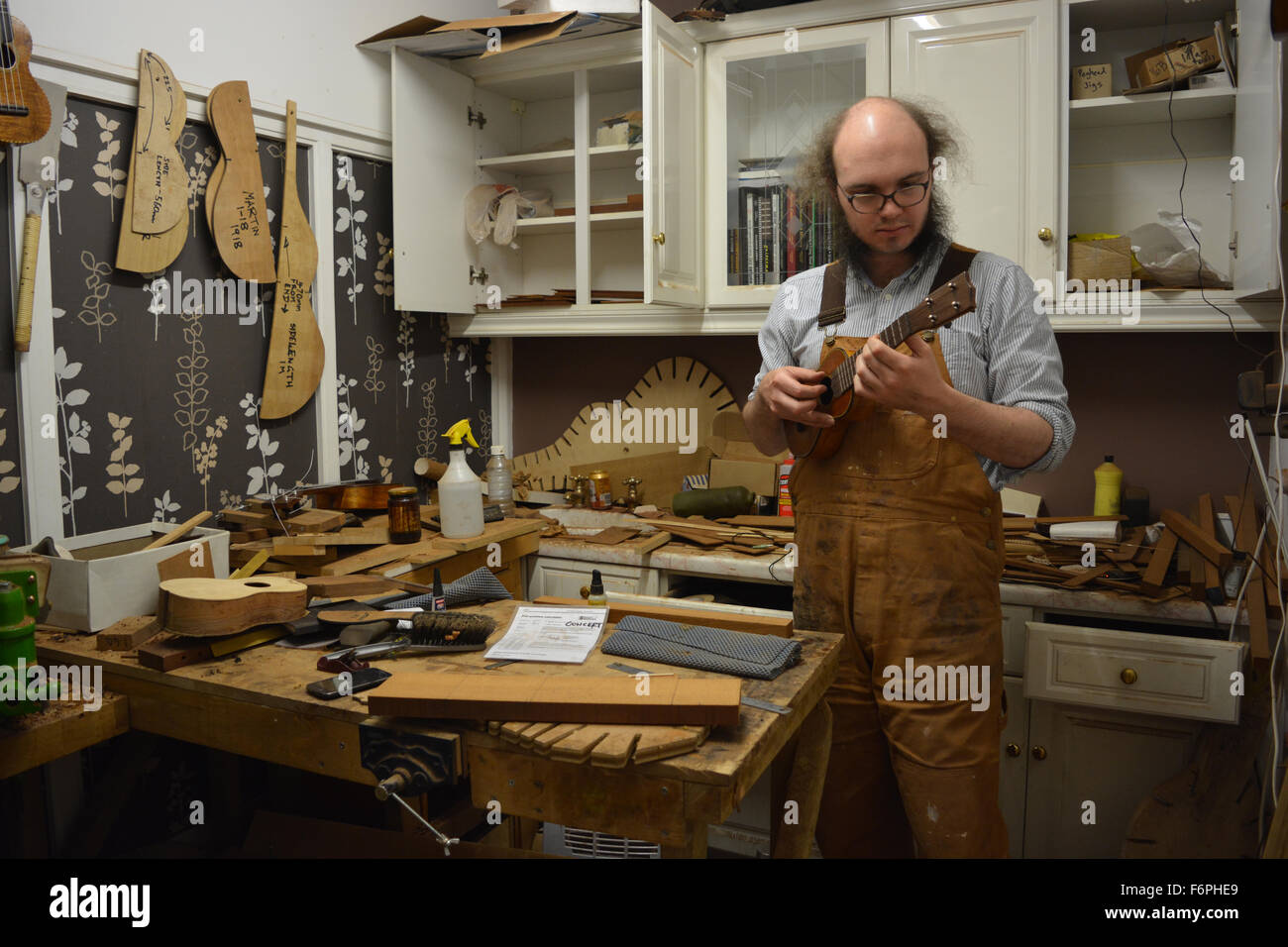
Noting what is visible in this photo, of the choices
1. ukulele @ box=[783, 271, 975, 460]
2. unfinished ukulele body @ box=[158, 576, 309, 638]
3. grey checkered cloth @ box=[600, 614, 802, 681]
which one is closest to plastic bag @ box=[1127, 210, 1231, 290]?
ukulele @ box=[783, 271, 975, 460]

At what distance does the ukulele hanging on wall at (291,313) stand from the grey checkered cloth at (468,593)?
1130 mm

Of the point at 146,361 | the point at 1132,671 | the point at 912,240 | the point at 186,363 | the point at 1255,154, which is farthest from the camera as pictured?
the point at 186,363

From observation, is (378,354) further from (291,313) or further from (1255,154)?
(1255,154)

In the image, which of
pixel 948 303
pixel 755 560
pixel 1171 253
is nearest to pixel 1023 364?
pixel 948 303

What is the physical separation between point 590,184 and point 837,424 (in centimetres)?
197

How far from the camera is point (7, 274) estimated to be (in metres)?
2.11

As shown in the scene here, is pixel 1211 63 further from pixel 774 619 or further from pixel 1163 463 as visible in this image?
pixel 774 619

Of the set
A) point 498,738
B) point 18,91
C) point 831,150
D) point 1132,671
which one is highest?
point 18,91

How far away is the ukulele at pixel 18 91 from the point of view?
73.7 inches

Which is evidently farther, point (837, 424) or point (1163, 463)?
point (1163, 463)

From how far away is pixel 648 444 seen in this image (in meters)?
3.50

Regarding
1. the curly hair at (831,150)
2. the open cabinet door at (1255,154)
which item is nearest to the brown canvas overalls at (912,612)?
the curly hair at (831,150)

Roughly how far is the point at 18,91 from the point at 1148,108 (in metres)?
2.74
